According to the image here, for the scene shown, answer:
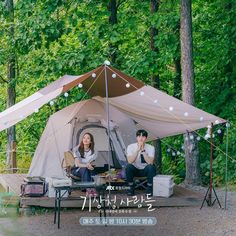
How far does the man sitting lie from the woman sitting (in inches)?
22.9

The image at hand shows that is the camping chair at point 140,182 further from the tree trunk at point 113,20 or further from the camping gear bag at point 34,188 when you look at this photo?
the tree trunk at point 113,20

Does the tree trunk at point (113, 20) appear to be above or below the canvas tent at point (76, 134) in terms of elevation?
above

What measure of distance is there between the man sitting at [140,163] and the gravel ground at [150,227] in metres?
0.50

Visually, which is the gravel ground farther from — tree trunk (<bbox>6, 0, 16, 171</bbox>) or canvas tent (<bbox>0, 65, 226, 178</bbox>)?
tree trunk (<bbox>6, 0, 16, 171</bbox>)

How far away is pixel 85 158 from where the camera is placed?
855cm

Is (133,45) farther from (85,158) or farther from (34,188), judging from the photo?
(34,188)

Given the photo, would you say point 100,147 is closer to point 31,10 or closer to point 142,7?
point 31,10

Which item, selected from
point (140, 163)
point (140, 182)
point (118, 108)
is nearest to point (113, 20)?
point (118, 108)

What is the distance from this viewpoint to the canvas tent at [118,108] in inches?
291

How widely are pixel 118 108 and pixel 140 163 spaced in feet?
5.10

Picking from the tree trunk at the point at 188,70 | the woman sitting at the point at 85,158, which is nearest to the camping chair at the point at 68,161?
the woman sitting at the point at 85,158

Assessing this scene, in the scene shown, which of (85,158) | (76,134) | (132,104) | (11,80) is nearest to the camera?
(85,158)

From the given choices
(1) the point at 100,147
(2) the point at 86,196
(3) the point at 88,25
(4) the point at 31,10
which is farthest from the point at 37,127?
(2) the point at 86,196

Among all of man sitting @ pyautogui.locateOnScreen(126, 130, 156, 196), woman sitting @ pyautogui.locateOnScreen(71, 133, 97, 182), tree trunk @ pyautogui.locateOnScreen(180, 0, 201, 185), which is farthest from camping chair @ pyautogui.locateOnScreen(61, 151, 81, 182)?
tree trunk @ pyautogui.locateOnScreen(180, 0, 201, 185)
